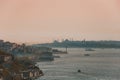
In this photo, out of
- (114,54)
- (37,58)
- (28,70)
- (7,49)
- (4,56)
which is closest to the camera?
(4,56)

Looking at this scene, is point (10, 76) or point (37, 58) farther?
point (37, 58)

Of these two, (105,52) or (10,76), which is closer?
(10,76)

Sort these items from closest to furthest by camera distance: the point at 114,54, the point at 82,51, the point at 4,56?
the point at 4,56 < the point at 114,54 < the point at 82,51

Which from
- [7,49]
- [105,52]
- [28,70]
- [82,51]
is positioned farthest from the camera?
[82,51]

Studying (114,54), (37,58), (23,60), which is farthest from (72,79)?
(114,54)

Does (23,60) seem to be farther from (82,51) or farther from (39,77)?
(82,51)

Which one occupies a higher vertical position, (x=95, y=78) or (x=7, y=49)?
(x=7, y=49)

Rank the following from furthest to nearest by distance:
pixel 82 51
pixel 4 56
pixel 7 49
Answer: pixel 82 51 < pixel 7 49 < pixel 4 56

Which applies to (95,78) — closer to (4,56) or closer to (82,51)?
(4,56)

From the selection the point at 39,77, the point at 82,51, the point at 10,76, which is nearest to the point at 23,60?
the point at 39,77
